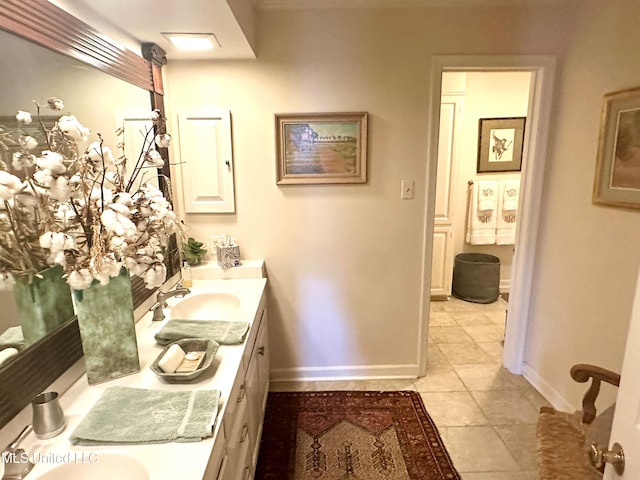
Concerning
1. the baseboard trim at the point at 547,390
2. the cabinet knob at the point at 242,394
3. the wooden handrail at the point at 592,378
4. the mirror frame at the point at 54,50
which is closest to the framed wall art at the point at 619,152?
the wooden handrail at the point at 592,378

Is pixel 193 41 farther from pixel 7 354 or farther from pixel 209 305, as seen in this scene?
pixel 7 354

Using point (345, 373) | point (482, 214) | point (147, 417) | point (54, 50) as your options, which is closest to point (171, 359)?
point (147, 417)

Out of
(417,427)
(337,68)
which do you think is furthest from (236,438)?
(337,68)

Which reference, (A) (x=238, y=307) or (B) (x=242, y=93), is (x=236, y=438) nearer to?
(A) (x=238, y=307)

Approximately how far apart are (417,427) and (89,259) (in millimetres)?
1967

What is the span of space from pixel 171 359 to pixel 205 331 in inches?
10.2

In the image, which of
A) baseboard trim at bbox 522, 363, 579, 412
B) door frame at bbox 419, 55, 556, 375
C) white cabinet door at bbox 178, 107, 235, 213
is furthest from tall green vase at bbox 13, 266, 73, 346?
baseboard trim at bbox 522, 363, 579, 412

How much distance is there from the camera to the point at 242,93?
2293mm

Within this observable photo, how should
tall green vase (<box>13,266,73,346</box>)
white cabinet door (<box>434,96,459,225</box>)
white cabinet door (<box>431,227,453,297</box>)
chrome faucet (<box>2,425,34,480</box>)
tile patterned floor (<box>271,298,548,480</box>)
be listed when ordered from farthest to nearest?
white cabinet door (<box>431,227,453,297</box>)
white cabinet door (<box>434,96,459,225</box>)
tile patterned floor (<box>271,298,548,480</box>)
tall green vase (<box>13,266,73,346</box>)
chrome faucet (<box>2,425,34,480</box>)

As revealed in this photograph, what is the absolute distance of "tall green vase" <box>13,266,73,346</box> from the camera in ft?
3.54

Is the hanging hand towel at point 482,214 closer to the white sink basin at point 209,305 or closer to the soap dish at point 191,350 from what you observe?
the white sink basin at point 209,305

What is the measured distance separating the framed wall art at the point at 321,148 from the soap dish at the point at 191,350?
123 centimetres

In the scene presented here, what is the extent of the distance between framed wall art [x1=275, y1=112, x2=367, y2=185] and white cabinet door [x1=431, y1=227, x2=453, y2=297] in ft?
6.28

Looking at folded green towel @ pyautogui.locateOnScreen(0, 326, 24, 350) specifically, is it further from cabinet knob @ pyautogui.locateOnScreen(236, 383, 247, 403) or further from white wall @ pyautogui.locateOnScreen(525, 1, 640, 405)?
white wall @ pyautogui.locateOnScreen(525, 1, 640, 405)
